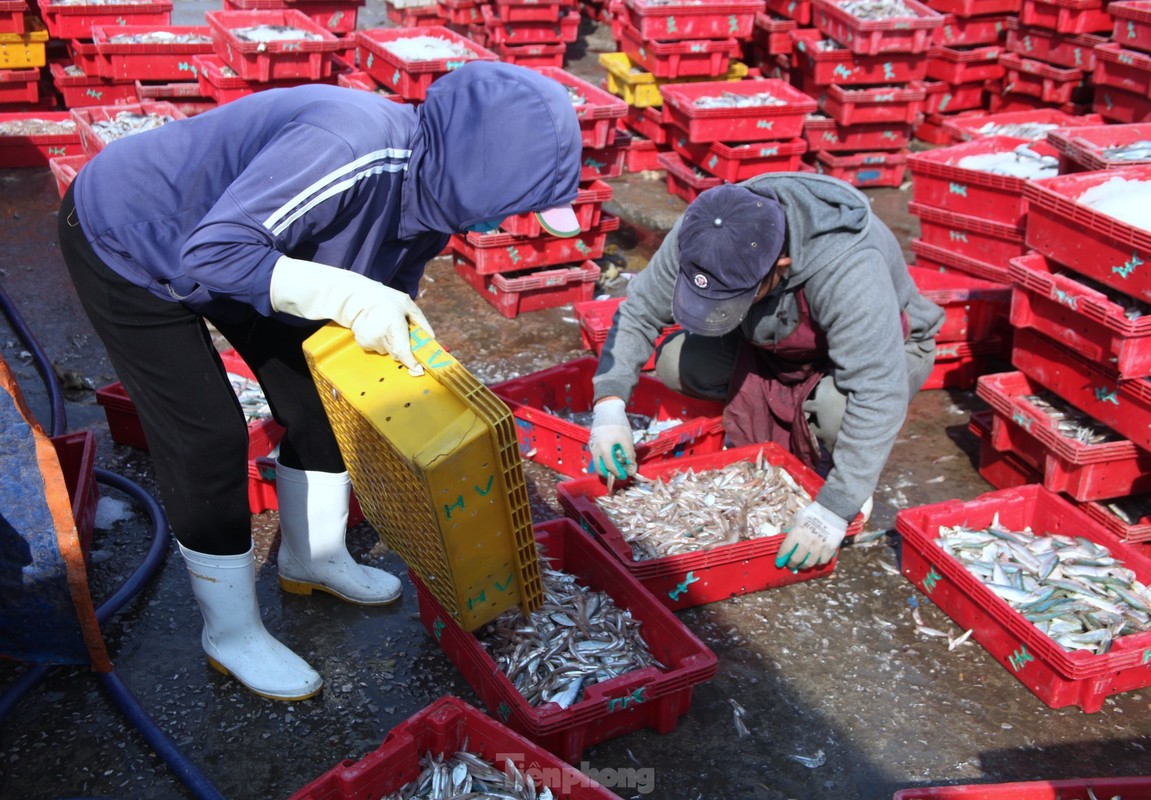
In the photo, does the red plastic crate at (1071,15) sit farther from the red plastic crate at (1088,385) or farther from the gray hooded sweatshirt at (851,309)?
the gray hooded sweatshirt at (851,309)

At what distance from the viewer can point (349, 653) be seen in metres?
3.49

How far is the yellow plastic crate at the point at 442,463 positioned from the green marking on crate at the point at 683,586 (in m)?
0.92

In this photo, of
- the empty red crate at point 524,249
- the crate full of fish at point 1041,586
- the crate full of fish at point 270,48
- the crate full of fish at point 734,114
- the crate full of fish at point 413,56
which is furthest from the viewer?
the crate full of fish at point 734,114

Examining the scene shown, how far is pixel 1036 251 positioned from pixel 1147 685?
193 centimetres

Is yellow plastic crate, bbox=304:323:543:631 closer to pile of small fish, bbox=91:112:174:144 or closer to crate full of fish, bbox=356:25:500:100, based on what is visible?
crate full of fish, bbox=356:25:500:100

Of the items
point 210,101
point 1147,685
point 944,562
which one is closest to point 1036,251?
point 944,562

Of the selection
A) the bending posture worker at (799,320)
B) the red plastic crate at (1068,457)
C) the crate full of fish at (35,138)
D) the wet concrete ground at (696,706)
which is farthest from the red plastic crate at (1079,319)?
the crate full of fish at (35,138)

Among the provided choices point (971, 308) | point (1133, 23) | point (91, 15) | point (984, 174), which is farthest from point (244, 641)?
point (1133, 23)

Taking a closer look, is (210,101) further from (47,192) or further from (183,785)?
(183,785)

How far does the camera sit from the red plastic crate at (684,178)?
7512 mm

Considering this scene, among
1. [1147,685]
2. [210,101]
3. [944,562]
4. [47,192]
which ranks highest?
[210,101]

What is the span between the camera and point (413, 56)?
7297 millimetres

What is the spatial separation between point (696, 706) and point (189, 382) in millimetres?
1870

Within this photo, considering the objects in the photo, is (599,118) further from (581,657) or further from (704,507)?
(581,657)
